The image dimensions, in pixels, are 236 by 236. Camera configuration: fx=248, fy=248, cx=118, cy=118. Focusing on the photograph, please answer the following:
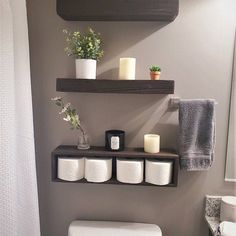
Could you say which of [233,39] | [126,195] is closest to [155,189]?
[126,195]

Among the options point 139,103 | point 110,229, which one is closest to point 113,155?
point 139,103

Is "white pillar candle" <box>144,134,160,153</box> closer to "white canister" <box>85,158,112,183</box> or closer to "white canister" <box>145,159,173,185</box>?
"white canister" <box>145,159,173,185</box>

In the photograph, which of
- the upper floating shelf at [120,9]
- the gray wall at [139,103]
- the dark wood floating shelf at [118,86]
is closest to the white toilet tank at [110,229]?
the gray wall at [139,103]

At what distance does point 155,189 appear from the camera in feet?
4.76

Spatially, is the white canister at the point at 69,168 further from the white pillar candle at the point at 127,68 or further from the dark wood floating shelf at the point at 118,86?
the white pillar candle at the point at 127,68

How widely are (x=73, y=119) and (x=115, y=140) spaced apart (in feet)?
0.85

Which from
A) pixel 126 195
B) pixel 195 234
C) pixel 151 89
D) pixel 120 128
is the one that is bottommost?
pixel 195 234

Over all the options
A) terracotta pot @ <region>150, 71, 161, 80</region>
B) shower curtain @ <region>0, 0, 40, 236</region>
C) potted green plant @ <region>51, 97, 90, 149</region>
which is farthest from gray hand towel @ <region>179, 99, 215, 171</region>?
shower curtain @ <region>0, 0, 40, 236</region>

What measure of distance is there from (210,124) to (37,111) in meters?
0.98

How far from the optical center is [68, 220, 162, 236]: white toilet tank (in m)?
1.36

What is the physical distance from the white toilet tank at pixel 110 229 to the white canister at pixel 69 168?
0.99 ft

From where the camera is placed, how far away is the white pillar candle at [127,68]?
1.28 m

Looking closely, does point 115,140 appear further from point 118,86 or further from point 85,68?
point 85,68

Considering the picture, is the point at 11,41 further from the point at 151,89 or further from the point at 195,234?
the point at 195,234
